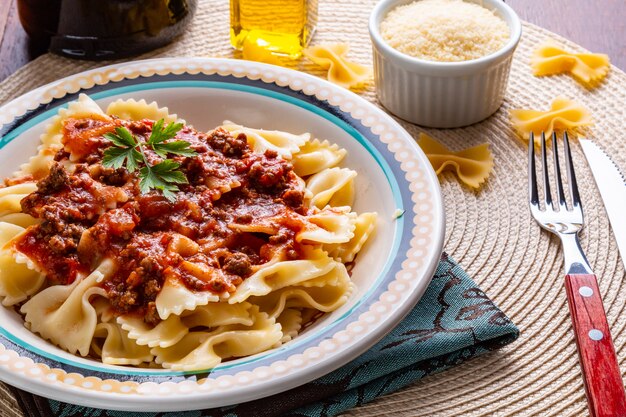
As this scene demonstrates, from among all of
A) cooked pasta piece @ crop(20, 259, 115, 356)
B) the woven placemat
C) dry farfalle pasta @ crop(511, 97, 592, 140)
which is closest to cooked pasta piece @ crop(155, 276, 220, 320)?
cooked pasta piece @ crop(20, 259, 115, 356)

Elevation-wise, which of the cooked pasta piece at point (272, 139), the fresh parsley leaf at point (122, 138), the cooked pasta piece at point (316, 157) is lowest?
the cooked pasta piece at point (316, 157)

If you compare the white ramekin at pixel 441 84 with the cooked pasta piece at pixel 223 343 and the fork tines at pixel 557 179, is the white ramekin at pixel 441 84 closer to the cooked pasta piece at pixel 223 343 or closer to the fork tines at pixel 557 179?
the fork tines at pixel 557 179

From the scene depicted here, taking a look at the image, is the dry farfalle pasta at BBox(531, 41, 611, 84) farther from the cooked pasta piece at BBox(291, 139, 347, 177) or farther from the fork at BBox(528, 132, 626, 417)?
the cooked pasta piece at BBox(291, 139, 347, 177)

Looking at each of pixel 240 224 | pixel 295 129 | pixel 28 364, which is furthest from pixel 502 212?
pixel 28 364

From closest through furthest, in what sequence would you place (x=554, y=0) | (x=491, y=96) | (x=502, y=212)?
1. (x=502, y=212)
2. (x=491, y=96)
3. (x=554, y=0)

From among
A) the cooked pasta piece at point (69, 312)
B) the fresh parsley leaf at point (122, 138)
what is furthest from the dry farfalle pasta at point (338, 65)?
the cooked pasta piece at point (69, 312)

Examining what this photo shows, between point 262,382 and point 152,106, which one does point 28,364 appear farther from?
point 152,106
